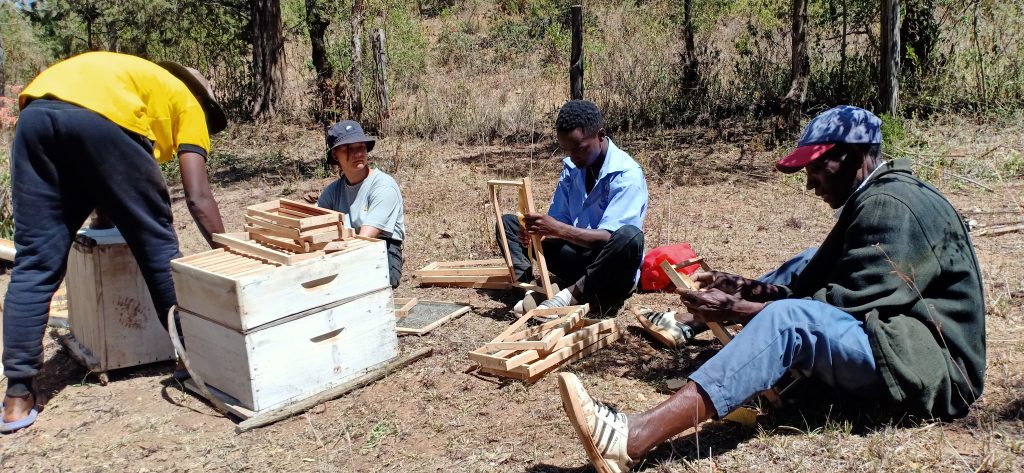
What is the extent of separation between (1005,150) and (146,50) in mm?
13445

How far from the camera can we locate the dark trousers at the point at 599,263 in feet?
15.2

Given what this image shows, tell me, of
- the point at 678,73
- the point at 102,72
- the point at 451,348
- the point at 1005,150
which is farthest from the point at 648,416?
the point at 678,73

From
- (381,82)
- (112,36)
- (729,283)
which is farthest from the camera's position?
(112,36)

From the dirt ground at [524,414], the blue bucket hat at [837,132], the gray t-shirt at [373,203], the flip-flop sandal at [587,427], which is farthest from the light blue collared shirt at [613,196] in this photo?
the flip-flop sandal at [587,427]

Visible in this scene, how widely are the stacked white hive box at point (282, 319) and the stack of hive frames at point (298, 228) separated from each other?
11cm

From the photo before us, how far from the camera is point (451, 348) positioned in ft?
15.1

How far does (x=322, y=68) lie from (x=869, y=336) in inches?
350

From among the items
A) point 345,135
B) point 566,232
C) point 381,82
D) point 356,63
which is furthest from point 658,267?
point 381,82

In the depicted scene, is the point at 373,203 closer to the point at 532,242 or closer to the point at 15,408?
the point at 532,242

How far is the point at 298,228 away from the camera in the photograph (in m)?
3.93

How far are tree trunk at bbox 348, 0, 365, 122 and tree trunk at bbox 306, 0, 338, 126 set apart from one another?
0.89 ft

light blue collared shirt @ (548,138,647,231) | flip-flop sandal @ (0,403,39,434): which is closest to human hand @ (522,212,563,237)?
light blue collared shirt @ (548,138,647,231)

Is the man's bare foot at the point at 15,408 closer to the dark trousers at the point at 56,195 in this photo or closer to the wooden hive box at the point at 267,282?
the dark trousers at the point at 56,195

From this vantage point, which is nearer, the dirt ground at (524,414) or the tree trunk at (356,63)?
the dirt ground at (524,414)
